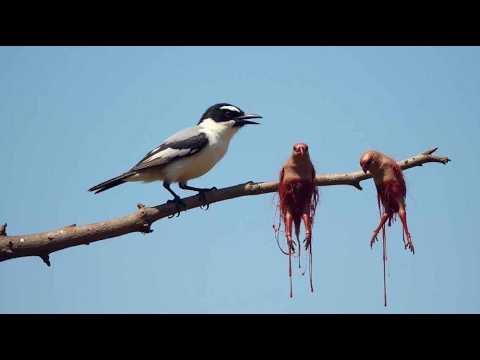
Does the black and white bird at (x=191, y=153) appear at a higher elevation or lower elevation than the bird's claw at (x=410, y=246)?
higher

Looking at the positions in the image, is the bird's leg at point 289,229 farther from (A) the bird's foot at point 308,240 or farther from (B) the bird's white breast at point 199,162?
(B) the bird's white breast at point 199,162

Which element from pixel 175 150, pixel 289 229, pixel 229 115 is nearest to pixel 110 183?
pixel 175 150

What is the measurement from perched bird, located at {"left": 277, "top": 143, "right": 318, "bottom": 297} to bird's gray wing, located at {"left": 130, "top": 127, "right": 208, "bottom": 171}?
4855 millimetres

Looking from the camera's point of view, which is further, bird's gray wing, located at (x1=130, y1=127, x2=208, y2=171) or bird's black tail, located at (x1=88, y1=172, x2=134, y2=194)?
bird's gray wing, located at (x1=130, y1=127, x2=208, y2=171)

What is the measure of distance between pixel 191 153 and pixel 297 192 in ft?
16.3

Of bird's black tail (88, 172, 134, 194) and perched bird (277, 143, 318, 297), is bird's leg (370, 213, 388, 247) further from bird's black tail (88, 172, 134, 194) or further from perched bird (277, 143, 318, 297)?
bird's black tail (88, 172, 134, 194)

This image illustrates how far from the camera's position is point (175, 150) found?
852 centimetres

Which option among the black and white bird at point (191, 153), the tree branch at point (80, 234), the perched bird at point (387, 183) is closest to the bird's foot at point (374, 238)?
the perched bird at point (387, 183)

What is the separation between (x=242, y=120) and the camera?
8.64 m

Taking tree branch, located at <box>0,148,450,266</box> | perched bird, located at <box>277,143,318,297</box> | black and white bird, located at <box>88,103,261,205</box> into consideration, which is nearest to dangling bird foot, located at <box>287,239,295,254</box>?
perched bird, located at <box>277,143,318,297</box>

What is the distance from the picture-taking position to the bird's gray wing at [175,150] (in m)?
8.44

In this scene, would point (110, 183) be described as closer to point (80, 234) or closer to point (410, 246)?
point (80, 234)

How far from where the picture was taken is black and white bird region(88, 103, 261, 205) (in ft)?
27.7
